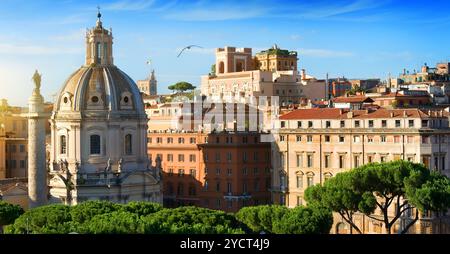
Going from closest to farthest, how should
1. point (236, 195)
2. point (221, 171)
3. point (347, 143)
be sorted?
point (347, 143)
point (236, 195)
point (221, 171)

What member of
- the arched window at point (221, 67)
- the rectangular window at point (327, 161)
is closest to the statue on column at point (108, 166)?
the rectangular window at point (327, 161)

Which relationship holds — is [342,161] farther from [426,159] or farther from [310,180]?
[426,159]

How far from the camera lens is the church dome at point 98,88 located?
160 ft

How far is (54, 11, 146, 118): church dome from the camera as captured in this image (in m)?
48.7

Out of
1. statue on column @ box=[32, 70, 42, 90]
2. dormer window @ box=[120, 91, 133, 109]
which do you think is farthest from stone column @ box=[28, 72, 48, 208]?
dormer window @ box=[120, 91, 133, 109]

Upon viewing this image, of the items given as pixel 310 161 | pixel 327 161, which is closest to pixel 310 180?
pixel 310 161

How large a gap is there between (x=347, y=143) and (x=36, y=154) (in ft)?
58.4

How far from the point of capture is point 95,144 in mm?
48562

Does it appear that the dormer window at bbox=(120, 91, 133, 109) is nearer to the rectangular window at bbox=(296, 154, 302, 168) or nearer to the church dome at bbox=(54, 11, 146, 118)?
the church dome at bbox=(54, 11, 146, 118)

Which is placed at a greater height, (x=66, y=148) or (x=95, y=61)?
(x=95, y=61)
